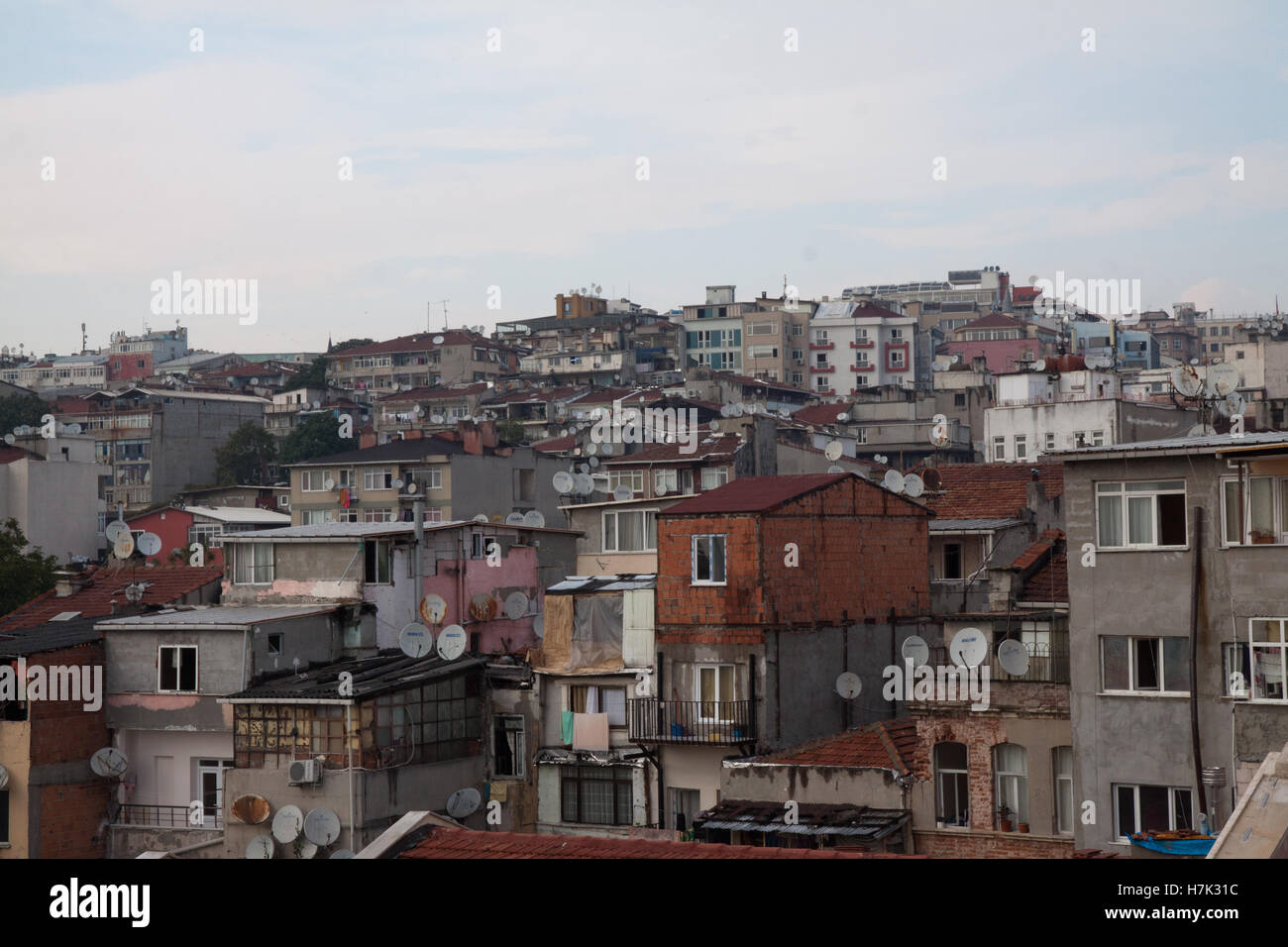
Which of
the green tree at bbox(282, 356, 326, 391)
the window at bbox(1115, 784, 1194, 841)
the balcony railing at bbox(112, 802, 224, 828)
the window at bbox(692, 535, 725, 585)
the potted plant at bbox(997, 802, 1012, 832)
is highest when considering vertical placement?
the green tree at bbox(282, 356, 326, 391)

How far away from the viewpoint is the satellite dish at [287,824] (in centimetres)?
3406

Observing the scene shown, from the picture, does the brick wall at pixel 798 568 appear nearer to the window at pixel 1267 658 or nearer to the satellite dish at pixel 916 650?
the satellite dish at pixel 916 650

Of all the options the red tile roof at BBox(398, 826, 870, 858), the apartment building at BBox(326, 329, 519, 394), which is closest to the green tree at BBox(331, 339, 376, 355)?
the apartment building at BBox(326, 329, 519, 394)

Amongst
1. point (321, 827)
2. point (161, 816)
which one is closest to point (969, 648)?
point (321, 827)

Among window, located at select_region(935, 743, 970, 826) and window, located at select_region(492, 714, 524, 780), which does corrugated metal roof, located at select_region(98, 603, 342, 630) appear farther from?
window, located at select_region(935, 743, 970, 826)

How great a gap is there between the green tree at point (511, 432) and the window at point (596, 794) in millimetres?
69600

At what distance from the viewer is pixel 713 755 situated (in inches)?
1378

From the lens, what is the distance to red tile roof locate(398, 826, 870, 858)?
14.9m

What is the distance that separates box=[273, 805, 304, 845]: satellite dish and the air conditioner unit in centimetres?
62

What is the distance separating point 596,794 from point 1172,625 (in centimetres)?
1439

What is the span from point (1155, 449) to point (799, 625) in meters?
10.5

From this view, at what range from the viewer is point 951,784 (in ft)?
98.6

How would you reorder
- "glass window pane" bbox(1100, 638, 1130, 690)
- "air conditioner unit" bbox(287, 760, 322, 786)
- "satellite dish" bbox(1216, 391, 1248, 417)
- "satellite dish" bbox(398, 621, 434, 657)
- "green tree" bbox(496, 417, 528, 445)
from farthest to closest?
"green tree" bbox(496, 417, 528, 445) < "satellite dish" bbox(1216, 391, 1248, 417) < "satellite dish" bbox(398, 621, 434, 657) < "air conditioner unit" bbox(287, 760, 322, 786) < "glass window pane" bbox(1100, 638, 1130, 690)
